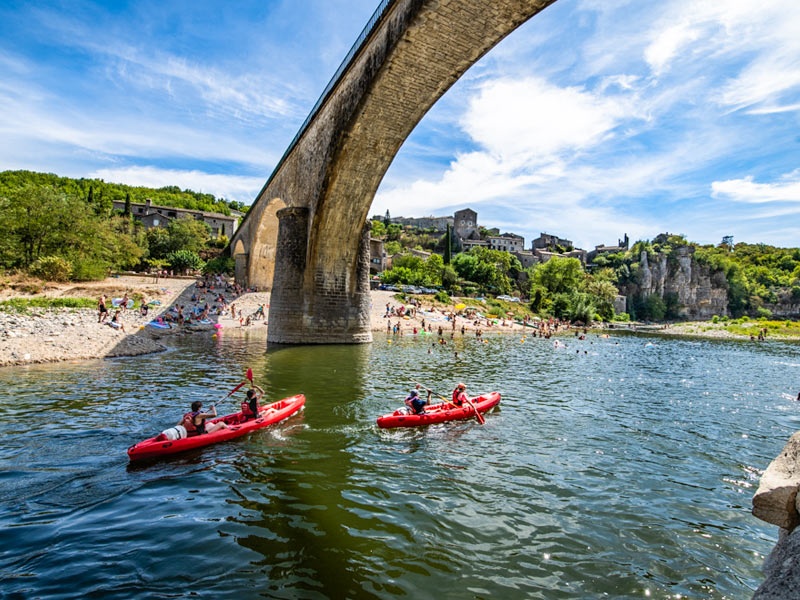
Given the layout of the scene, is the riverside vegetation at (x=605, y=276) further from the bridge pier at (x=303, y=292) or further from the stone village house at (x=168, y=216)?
the bridge pier at (x=303, y=292)

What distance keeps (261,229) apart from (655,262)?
8266 cm

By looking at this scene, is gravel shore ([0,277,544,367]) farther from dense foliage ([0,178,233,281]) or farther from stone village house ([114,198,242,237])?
stone village house ([114,198,242,237])

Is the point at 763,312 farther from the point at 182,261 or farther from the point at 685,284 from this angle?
the point at 182,261

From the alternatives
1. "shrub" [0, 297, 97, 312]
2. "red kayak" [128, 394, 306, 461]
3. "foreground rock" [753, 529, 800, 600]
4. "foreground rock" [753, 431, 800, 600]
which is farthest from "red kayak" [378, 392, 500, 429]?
"shrub" [0, 297, 97, 312]

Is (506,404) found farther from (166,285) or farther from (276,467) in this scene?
(166,285)

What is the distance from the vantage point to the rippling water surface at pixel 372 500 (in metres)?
4.16

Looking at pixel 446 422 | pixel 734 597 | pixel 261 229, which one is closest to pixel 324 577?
pixel 734 597

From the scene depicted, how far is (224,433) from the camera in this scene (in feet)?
25.6

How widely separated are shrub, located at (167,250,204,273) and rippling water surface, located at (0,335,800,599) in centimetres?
3811

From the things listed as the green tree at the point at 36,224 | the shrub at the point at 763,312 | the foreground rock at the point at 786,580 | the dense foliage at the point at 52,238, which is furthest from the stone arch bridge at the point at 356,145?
the shrub at the point at 763,312

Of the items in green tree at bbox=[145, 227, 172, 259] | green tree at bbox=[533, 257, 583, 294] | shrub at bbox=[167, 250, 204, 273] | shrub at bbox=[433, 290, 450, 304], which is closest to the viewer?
shrub at bbox=[167, 250, 204, 273]

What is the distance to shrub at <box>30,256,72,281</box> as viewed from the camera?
2903 cm

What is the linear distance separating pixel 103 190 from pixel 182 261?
45.9m

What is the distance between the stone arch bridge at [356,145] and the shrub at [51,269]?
56.7ft
